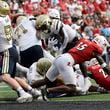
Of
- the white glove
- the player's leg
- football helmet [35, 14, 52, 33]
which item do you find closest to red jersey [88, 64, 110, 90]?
the white glove

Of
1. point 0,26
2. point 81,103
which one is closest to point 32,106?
point 81,103

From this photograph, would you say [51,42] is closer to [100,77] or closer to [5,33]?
[100,77]

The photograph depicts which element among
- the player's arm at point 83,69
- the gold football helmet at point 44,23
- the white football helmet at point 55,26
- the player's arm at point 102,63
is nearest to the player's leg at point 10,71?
the gold football helmet at point 44,23

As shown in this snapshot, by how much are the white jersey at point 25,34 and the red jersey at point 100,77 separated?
185 cm

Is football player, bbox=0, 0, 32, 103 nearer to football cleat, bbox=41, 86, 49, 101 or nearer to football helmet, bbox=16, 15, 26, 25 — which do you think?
football cleat, bbox=41, 86, 49, 101

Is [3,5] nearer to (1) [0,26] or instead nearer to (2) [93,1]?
Answer: (1) [0,26]

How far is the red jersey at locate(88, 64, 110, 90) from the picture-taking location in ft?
32.8

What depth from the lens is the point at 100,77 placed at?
10.1 m

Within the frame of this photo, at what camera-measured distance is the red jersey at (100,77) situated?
1001 cm

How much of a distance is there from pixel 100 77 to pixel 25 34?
2252 millimetres

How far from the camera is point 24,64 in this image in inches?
471

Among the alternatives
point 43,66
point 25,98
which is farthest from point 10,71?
point 43,66

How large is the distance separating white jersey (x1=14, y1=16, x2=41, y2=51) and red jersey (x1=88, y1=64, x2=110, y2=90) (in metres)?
1.85

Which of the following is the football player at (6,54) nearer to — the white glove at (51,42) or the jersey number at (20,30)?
the white glove at (51,42)
